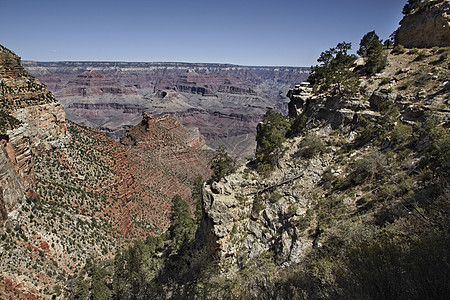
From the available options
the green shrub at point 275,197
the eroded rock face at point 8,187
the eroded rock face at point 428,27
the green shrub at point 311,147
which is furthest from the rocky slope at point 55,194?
the eroded rock face at point 428,27

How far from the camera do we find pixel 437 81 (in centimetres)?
1825

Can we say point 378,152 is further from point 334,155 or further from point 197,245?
point 197,245

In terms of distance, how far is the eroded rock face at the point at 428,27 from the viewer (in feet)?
74.0

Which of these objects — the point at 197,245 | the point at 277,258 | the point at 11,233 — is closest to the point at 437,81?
the point at 277,258

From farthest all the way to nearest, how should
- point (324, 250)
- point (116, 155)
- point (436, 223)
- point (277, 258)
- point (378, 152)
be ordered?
point (116, 155) < point (378, 152) < point (277, 258) < point (324, 250) < point (436, 223)

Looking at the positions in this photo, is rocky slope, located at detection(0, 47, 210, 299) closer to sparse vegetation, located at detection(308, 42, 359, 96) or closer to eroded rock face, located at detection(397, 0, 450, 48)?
sparse vegetation, located at detection(308, 42, 359, 96)

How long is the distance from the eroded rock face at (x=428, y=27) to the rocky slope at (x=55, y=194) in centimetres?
4147

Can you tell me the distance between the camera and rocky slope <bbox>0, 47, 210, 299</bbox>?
21203 millimetres

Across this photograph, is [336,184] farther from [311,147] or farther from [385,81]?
[385,81]

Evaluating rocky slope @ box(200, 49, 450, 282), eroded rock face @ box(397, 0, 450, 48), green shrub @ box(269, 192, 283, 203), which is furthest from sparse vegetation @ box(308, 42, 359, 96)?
green shrub @ box(269, 192, 283, 203)

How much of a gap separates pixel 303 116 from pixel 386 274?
17.3 meters

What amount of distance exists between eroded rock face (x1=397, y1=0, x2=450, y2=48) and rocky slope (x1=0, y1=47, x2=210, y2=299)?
4147 centimetres

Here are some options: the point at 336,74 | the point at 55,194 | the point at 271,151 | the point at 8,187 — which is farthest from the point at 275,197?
the point at 55,194

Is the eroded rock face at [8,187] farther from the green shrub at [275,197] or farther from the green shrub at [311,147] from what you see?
the green shrub at [311,147]
